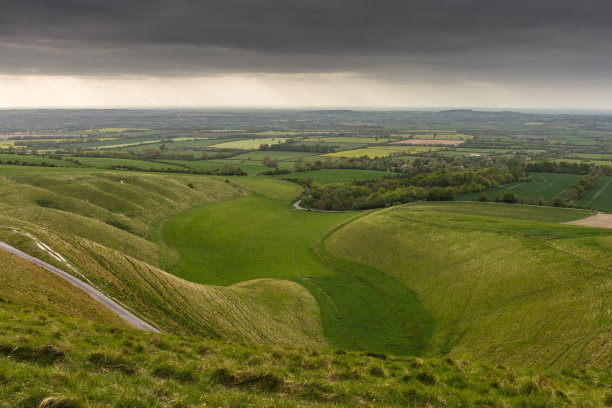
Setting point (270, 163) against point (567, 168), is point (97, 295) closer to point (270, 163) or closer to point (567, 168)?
point (270, 163)

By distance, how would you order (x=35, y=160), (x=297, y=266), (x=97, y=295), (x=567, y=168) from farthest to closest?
(x=567, y=168) → (x=35, y=160) → (x=297, y=266) → (x=97, y=295)

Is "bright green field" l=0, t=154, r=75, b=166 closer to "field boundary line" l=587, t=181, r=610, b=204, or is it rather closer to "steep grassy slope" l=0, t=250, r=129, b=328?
"steep grassy slope" l=0, t=250, r=129, b=328

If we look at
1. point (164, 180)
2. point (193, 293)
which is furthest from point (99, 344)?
point (164, 180)

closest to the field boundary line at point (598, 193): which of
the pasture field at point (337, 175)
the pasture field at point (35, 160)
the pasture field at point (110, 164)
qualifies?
the pasture field at point (337, 175)

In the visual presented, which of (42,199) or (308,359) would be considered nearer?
(308,359)

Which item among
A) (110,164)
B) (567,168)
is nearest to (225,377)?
(110,164)

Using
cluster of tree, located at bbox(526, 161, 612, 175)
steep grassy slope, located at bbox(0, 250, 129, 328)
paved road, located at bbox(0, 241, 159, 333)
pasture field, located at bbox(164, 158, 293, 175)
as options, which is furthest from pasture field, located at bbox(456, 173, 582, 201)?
steep grassy slope, located at bbox(0, 250, 129, 328)

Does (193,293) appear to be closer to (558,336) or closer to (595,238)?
(558,336)
